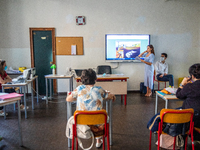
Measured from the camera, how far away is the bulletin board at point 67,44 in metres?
5.54

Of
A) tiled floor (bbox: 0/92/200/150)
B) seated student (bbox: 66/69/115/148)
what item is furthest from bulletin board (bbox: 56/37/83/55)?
seated student (bbox: 66/69/115/148)

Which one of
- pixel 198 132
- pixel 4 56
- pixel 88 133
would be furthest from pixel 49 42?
pixel 198 132

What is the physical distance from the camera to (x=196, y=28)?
19.2 feet

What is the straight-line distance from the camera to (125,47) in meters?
5.68

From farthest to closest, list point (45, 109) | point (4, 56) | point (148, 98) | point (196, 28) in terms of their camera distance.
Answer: point (196, 28) → point (4, 56) → point (148, 98) → point (45, 109)

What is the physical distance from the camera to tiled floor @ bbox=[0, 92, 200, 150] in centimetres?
244

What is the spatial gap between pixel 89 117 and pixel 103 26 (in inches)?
173

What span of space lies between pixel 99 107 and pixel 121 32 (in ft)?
13.7

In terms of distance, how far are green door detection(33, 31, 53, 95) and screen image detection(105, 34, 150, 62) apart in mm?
1874

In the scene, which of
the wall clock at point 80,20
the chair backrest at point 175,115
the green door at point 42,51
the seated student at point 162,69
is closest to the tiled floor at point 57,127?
the chair backrest at point 175,115

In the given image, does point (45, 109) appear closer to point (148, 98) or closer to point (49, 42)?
point (49, 42)

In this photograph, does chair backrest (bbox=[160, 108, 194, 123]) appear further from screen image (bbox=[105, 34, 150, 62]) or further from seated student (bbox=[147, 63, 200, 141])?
screen image (bbox=[105, 34, 150, 62])

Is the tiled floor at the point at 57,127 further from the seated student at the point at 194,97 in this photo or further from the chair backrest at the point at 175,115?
the chair backrest at the point at 175,115

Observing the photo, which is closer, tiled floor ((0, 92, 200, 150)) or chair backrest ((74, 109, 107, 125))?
chair backrest ((74, 109, 107, 125))
